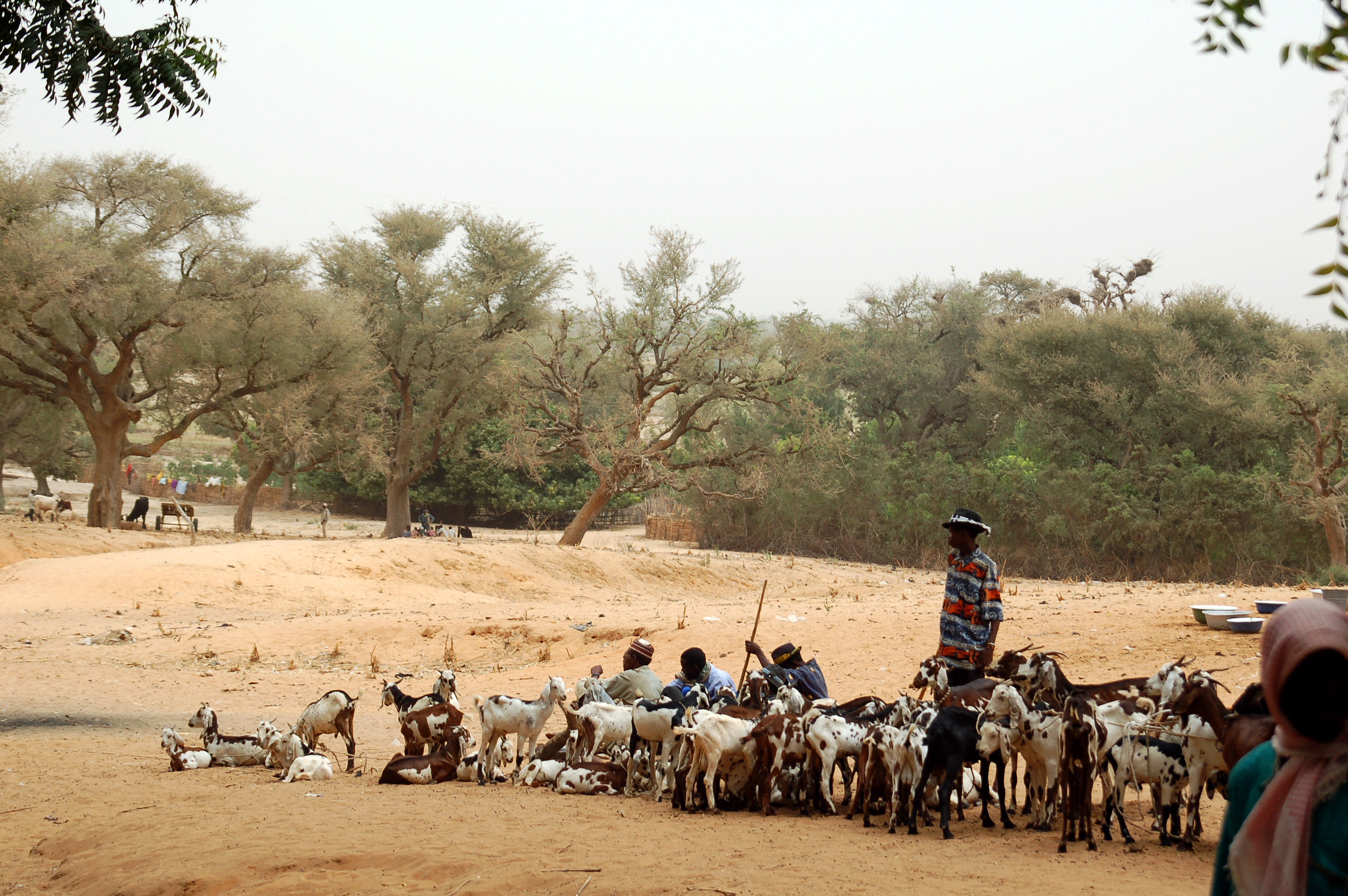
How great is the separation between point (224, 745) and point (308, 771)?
1.17m

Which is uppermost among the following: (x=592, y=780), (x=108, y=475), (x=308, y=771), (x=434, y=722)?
(x=108, y=475)

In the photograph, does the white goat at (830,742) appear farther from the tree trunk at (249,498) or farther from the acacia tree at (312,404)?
the tree trunk at (249,498)

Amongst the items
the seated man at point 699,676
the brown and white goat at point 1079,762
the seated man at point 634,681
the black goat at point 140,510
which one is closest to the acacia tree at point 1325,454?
the seated man at point 699,676

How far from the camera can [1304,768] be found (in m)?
2.20

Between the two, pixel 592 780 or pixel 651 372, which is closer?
pixel 592 780

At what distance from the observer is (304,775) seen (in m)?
7.29

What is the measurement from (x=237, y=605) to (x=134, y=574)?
218 cm

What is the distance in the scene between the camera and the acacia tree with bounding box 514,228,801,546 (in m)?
26.3

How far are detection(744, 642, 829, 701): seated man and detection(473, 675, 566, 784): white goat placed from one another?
1616 millimetres

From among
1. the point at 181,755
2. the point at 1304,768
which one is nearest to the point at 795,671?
the point at 181,755

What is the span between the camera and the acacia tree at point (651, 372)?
86.2 ft

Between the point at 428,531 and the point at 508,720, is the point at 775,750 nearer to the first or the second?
the point at 508,720

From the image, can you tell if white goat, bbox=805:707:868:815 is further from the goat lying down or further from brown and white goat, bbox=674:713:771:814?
the goat lying down

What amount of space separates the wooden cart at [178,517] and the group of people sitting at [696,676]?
68.5 feet
